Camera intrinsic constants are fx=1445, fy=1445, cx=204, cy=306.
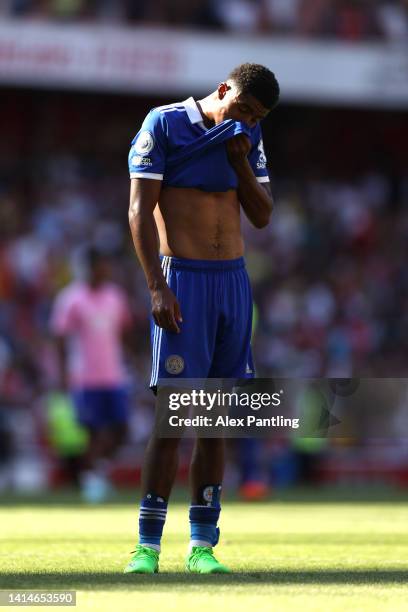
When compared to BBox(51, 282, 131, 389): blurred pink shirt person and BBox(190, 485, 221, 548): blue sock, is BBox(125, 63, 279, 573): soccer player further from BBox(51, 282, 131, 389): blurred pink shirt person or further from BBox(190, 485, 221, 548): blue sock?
BBox(51, 282, 131, 389): blurred pink shirt person

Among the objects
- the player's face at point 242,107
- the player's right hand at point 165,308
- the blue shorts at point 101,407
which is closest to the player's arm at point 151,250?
the player's right hand at point 165,308

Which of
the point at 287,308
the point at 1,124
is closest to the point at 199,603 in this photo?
the point at 287,308

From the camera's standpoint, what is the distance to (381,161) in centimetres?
2512

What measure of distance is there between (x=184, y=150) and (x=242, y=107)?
326mm

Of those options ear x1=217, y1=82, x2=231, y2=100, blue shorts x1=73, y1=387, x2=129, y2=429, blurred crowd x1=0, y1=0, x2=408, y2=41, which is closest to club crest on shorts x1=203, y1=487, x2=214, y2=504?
ear x1=217, y1=82, x2=231, y2=100

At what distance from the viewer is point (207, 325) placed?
6.40m

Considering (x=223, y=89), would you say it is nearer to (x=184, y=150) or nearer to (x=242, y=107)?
(x=242, y=107)

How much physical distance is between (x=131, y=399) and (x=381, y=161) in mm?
9001

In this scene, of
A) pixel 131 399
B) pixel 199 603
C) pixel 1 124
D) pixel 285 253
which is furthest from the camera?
pixel 1 124

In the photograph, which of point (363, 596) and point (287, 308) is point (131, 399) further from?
point (363, 596)

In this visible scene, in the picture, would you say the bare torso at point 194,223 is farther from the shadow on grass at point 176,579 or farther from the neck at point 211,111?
the shadow on grass at point 176,579

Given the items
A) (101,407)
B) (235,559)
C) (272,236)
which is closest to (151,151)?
(235,559)

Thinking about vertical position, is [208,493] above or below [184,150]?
below

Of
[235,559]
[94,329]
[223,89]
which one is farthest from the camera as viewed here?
[94,329]
